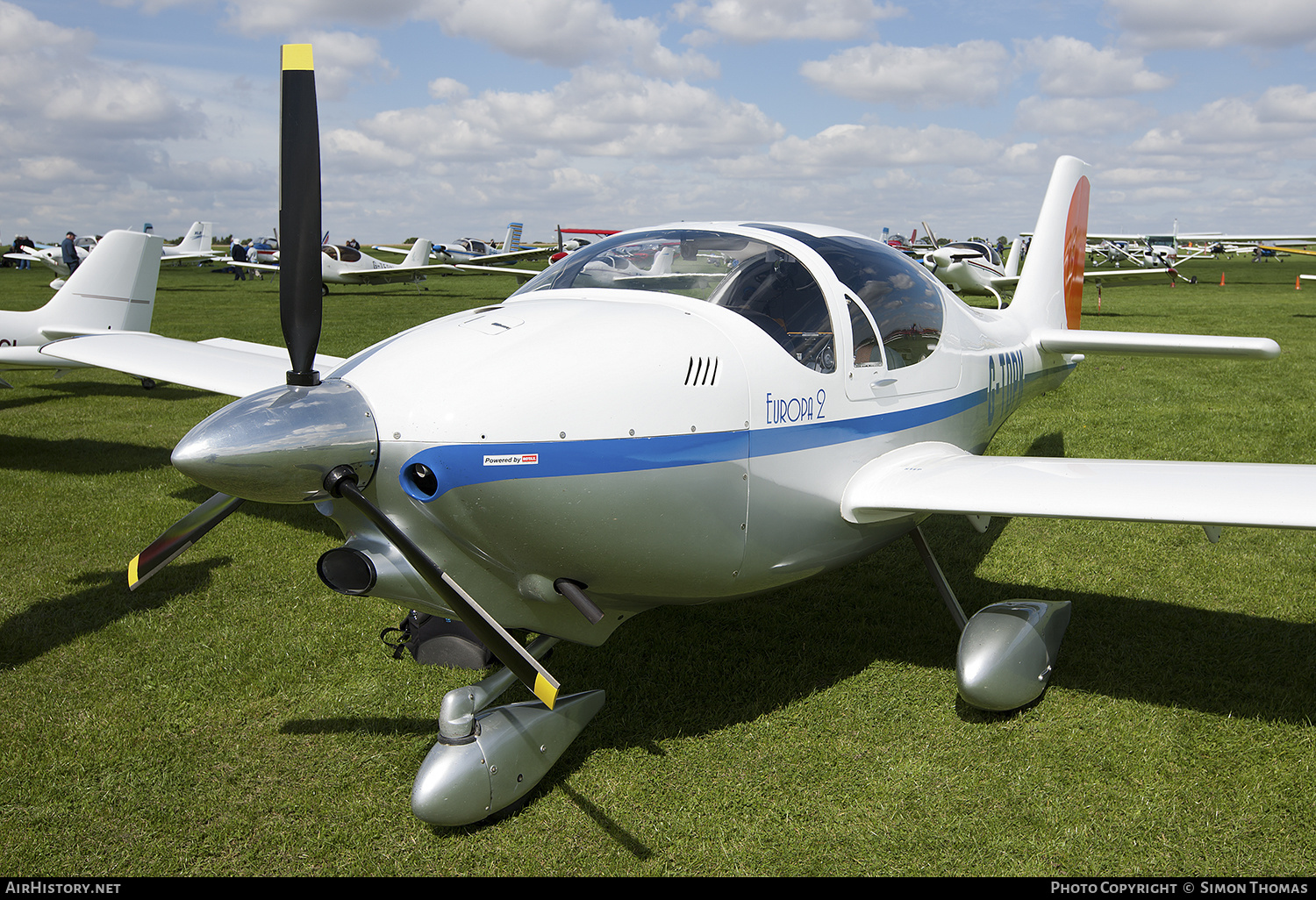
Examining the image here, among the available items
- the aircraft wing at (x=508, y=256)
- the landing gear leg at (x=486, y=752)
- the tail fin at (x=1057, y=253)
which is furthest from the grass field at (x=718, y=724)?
the aircraft wing at (x=508, y=256)

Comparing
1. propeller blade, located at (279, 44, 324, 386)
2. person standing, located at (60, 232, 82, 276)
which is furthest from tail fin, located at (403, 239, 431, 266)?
propeller blade, located at (279, 44, 324, 386)

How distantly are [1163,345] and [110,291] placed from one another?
1141 centimetres

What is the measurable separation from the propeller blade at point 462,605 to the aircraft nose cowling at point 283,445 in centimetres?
7

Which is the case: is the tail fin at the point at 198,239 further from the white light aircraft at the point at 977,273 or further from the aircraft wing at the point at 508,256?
the white light aircraft at the point at 977,273

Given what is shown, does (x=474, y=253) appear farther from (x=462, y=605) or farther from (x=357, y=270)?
(x=462, y=605)

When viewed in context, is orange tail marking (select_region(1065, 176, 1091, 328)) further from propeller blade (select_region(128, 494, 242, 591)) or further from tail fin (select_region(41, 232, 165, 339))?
tail fin (select_region(41, 232, 165, 339))

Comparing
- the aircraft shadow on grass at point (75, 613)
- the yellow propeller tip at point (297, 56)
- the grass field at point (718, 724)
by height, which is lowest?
the aircraft shadow on grass at point (75, 613)

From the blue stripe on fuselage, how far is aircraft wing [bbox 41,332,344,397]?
3.74 metres

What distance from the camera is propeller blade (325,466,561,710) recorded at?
104 inches

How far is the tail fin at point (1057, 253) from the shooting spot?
702 centimetres

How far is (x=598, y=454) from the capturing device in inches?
114

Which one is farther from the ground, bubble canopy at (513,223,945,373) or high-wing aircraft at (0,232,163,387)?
bubble canopy at (513,223,945,373)

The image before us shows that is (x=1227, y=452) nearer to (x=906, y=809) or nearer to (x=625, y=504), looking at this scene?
(x=906, y=809)
